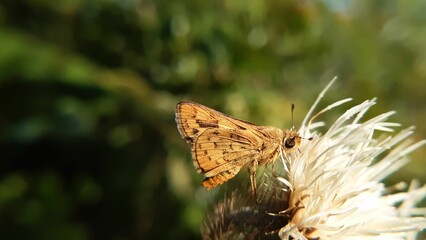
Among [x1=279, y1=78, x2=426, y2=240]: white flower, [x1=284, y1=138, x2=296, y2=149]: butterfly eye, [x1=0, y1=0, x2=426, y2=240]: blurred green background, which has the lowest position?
[x1=279, y1=78, x2=426, y2=240]: white flower

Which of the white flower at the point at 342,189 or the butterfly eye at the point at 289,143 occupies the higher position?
the butterfly eye at the point at 289,143

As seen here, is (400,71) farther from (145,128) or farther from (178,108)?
(178,108)

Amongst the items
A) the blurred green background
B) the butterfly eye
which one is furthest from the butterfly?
the blurred green background

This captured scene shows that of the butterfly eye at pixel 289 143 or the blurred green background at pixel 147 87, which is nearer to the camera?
the butterfly eye at pixel 289 143

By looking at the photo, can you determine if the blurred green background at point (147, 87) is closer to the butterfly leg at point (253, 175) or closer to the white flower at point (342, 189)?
the white flower at point (342, 189)

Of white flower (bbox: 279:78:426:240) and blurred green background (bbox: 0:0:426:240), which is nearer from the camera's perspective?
white flower (bbox: 279:78:426:240)

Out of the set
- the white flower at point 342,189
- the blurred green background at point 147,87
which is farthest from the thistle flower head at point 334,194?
the blurred green background at point 147,87

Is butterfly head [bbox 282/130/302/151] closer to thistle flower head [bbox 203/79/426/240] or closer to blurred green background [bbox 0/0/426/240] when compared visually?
thistle flower head [bbox 203/79/426/240]
